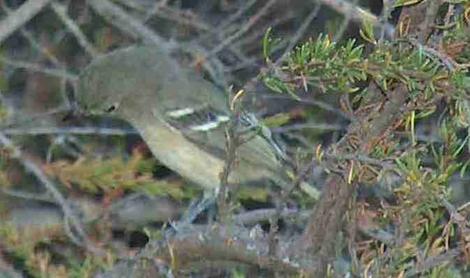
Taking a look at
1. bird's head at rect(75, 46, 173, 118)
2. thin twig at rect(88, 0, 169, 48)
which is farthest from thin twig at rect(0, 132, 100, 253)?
thin twig at rect(88, 0, 169, 48)

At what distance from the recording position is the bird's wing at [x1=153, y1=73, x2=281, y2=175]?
3988 millimetres

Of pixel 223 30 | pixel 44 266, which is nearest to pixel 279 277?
pixel 44 266

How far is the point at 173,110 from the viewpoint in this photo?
423 cm

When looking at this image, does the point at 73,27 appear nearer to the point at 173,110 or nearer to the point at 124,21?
the point at 124,21

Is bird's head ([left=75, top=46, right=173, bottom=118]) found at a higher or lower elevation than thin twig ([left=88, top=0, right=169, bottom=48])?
lower

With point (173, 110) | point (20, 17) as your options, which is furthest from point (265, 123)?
point (20, 17)

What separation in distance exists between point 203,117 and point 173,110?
0.53 ft

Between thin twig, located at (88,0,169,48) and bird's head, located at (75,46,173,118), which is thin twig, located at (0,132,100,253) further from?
thin twig, located at (88,0,169,48)

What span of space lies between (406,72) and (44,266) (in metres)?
1.36

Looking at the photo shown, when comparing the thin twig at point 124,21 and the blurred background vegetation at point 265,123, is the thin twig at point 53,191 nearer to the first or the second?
the blurred background vegetation at point 265,123

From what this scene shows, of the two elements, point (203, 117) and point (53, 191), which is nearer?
point (53, 191)

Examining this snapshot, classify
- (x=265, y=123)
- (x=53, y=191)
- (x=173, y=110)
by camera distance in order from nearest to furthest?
(x=265, y=123), (x=53, y=191), (x=173, y=110)

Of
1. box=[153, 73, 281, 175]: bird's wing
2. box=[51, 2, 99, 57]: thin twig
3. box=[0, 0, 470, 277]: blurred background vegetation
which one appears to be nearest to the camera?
box=[0, 0, 470, 277]: blurred background vegetation

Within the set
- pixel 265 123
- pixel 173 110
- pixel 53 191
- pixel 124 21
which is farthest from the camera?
pixel 124 21
